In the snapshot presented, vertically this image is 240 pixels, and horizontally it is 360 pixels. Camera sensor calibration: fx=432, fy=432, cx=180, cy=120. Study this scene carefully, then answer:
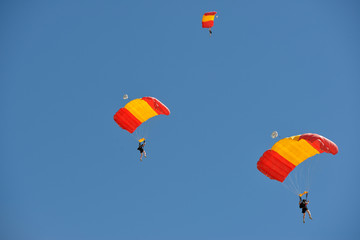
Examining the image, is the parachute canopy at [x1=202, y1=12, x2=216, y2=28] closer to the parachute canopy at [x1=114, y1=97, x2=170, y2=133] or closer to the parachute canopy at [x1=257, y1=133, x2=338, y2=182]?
the parachute canopy at [x1=114, y1=97, x2=170, y2=133]

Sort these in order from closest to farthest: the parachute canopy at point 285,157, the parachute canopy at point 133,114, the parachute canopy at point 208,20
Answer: the parachute canopy at point 285,157, the parachute canopy at point 133,114, the parachute canopy at point 208,20

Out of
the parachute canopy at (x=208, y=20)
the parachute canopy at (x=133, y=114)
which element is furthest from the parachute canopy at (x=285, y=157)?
the parachute canopy at (x=208, y=20)

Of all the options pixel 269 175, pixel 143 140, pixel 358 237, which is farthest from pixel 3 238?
pixel 269 175

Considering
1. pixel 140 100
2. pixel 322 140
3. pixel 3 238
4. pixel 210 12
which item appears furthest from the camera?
pixel 3 238

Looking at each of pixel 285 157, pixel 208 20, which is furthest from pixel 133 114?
pixel 208 20

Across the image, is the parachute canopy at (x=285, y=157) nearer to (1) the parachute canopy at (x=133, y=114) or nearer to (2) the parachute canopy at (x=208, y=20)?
(1) the parachute canopy at (x=133, y=114)

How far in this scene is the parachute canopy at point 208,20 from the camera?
38719 mm

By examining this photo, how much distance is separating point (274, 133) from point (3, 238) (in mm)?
133788

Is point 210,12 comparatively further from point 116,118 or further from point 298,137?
point 298,137

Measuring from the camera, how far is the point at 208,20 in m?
38.9

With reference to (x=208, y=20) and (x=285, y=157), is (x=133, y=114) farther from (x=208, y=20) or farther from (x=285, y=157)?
(x=208, y=20)

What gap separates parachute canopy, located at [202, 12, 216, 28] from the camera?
3872 cm

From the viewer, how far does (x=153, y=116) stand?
1266 inches

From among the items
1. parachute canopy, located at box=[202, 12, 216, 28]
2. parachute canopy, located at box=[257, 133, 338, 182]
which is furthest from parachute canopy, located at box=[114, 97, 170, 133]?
parachute canopy, located at box=[202, 12, 216, 28]
